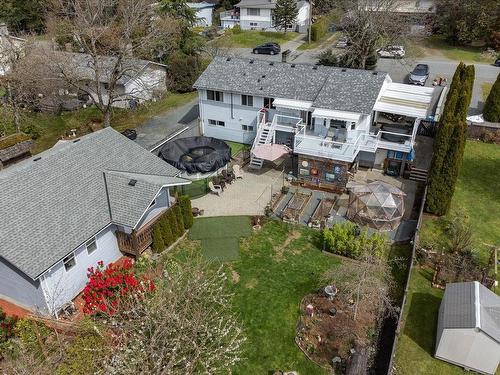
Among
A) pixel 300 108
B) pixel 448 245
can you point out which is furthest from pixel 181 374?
pixel 300 108

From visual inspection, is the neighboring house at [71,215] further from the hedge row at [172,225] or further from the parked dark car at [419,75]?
the parked dark car at [419,75]

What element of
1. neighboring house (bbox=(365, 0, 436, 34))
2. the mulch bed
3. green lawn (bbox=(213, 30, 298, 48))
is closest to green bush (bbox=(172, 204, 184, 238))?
the mulch bed

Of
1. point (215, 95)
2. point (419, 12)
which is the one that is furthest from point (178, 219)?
point (419, 12)

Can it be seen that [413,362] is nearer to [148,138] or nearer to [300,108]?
[300,108]

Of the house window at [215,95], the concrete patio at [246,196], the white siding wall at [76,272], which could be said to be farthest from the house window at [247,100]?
the white siding wall at [76,272]

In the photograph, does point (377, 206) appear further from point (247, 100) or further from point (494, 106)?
point (494, 106)
